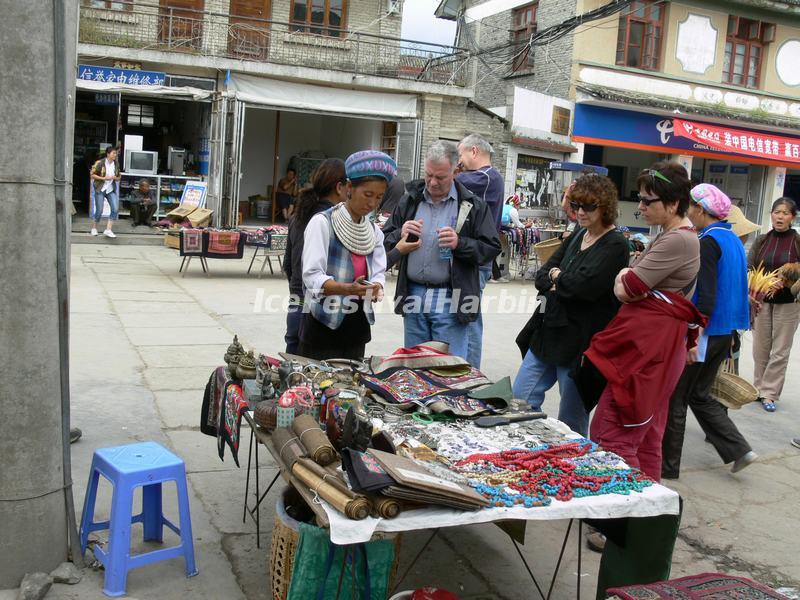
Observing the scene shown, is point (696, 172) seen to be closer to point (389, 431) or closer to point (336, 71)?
point (336, 71)

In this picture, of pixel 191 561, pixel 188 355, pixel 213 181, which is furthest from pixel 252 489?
pixel 213 181

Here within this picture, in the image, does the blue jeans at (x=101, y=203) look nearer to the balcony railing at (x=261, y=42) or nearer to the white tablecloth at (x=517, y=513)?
the balcony railing at (x=261, y=42)

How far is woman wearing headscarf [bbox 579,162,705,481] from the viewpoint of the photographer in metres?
3.69

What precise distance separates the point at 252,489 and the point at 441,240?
5.76 ft

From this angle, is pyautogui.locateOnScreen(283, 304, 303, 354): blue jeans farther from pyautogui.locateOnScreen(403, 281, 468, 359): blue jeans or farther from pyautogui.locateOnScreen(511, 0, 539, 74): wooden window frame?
pyautogui.locateOnScreen(511, 0, 539, 74): wooden window frame

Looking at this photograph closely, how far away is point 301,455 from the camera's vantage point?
9.30ft

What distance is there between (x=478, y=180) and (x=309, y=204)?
4.63 ft

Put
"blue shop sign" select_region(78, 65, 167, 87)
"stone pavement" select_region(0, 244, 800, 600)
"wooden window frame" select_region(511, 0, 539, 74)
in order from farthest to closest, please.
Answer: "wooden window frame" select_region(511, 0, 539, 74), "blue shop sign" select_region(78, 65, 167, 87), "stone pavement" select_region(0, 244, 800, 600)

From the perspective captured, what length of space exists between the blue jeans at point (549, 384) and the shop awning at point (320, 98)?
13.8m

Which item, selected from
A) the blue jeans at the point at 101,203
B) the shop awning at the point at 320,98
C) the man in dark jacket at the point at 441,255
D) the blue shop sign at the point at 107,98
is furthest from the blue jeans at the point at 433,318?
the blue shop sign at the point at 107,98

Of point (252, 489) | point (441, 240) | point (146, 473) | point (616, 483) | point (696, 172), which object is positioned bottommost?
point (252, 489)

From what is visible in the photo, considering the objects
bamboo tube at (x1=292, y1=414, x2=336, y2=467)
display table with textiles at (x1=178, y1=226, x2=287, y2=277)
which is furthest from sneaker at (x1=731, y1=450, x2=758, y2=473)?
display table with textiles at (x1=178, y1=226, x2=287, y2=277)

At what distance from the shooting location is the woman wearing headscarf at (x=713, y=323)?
14.9ft

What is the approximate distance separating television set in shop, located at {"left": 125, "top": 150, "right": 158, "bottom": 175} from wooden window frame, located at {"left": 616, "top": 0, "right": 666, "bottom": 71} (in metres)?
11.6
